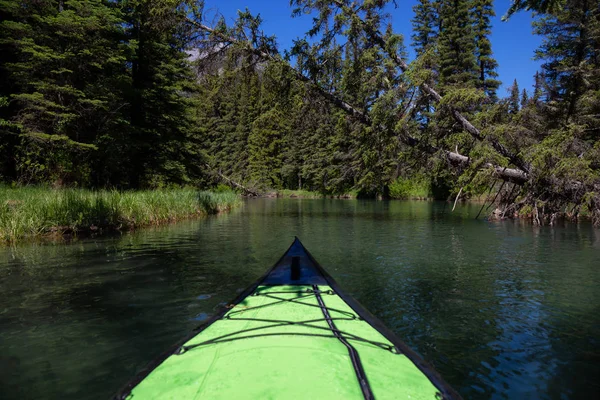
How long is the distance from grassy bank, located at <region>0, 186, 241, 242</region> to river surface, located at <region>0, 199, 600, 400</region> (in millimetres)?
1010

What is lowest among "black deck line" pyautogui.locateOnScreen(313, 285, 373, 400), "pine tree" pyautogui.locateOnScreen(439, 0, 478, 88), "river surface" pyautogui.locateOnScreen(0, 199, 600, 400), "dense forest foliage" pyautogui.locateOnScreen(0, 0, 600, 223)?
"river surface" pyautogui.locateOnScreen(0, 199, 600, 400)

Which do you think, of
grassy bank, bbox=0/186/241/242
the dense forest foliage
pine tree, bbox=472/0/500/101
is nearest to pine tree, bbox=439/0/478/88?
pine tree, bbox=472/0/500/101

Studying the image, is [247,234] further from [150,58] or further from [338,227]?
[150,58]

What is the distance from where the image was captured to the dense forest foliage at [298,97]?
1416 centimetres

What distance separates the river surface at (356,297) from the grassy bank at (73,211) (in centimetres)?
101

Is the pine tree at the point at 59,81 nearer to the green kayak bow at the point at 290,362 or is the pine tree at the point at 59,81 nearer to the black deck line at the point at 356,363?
the green kayak bow at the point at 290,362

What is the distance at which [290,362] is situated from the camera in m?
2.63

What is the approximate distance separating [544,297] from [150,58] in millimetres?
23212

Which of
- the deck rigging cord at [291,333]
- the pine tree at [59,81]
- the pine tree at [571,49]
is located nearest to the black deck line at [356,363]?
the deck rigging cord at [291,333]

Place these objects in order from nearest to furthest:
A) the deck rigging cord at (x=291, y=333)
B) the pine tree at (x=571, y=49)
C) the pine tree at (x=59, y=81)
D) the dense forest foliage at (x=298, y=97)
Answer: the deck rigging cord at (x=291, y=333)
the dense forest foliage at (x=298, y=97)
the pine tree at (x=59, y=81)
the pine tree at (x=571, y=49)

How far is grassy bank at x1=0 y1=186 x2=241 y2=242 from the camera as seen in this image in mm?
10828

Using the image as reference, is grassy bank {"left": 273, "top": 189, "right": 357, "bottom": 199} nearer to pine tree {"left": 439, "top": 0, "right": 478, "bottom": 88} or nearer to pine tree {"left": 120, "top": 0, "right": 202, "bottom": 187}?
pine tree {"left": 439, "top": 0, "right": 478, "bottom": 88}

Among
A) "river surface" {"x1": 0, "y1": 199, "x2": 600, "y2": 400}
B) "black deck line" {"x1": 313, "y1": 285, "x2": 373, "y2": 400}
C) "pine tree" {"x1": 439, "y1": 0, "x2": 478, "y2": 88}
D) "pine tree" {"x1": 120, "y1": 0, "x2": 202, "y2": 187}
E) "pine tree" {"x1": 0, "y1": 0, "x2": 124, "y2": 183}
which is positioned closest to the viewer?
"black deck line" {"x1": 313, "y1": 285, "x2": 373, "y2": 400}

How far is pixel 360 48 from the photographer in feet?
54.3
